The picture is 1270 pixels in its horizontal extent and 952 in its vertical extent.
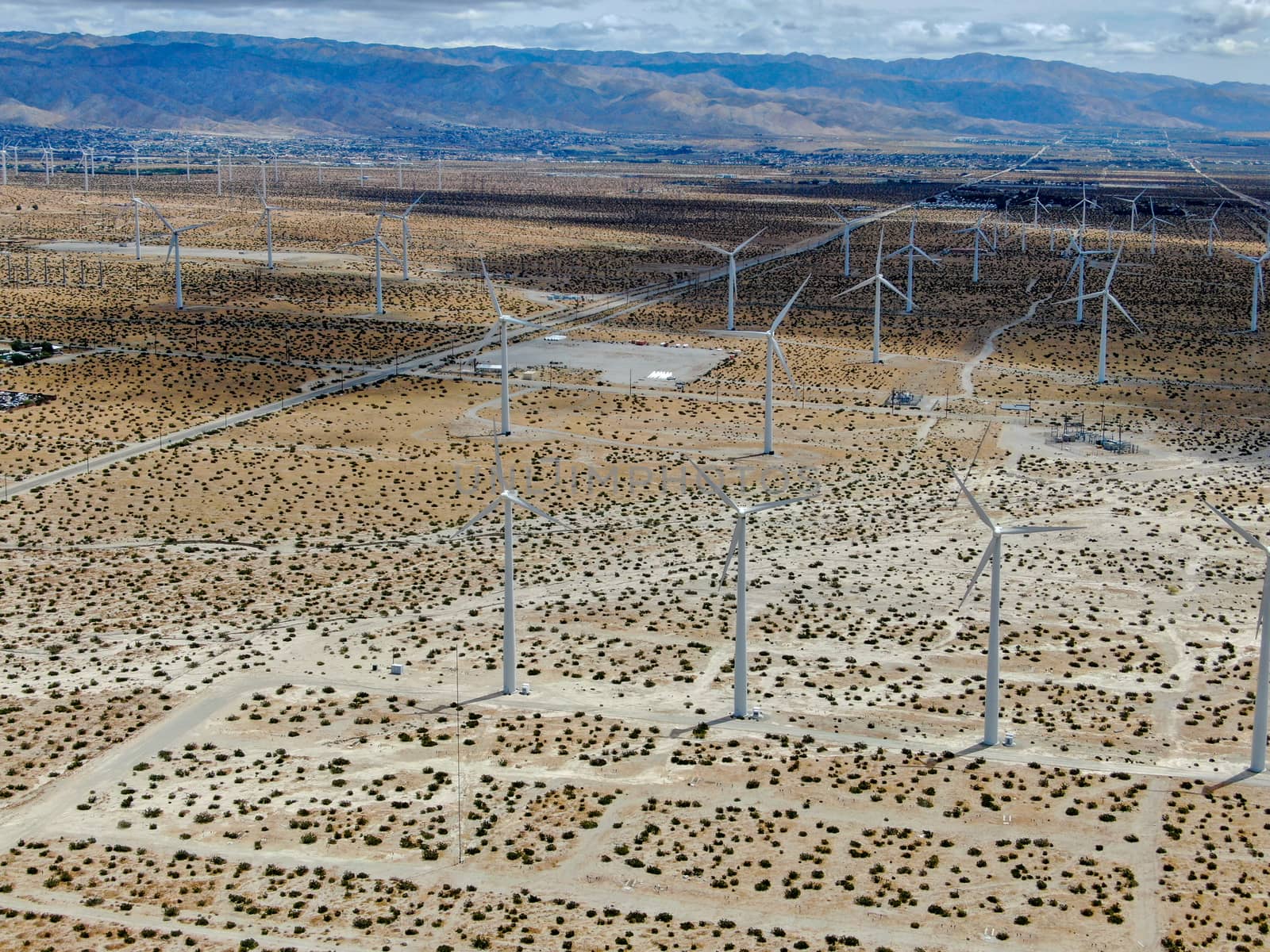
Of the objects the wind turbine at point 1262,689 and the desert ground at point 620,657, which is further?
the wind turbine at point 1262,689

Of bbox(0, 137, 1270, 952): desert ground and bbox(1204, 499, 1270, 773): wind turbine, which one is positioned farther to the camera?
bbox(1204, 499, 1270, 773): wind turbine

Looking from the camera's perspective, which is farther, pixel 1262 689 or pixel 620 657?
pixel 620 657

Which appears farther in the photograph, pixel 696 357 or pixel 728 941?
pixel 696 357

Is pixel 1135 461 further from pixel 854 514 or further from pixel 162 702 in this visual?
pixel 162 702

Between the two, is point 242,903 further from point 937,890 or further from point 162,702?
point 937,890

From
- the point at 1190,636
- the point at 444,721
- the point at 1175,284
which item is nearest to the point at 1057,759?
the point at 1190,636

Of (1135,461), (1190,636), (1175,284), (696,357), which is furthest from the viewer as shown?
(1175,284)

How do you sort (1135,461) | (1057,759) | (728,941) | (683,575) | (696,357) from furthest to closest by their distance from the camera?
(696,357)
(1135,461)
(683,575)
(1057,759)
(728,941)

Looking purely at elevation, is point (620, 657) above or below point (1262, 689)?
below
